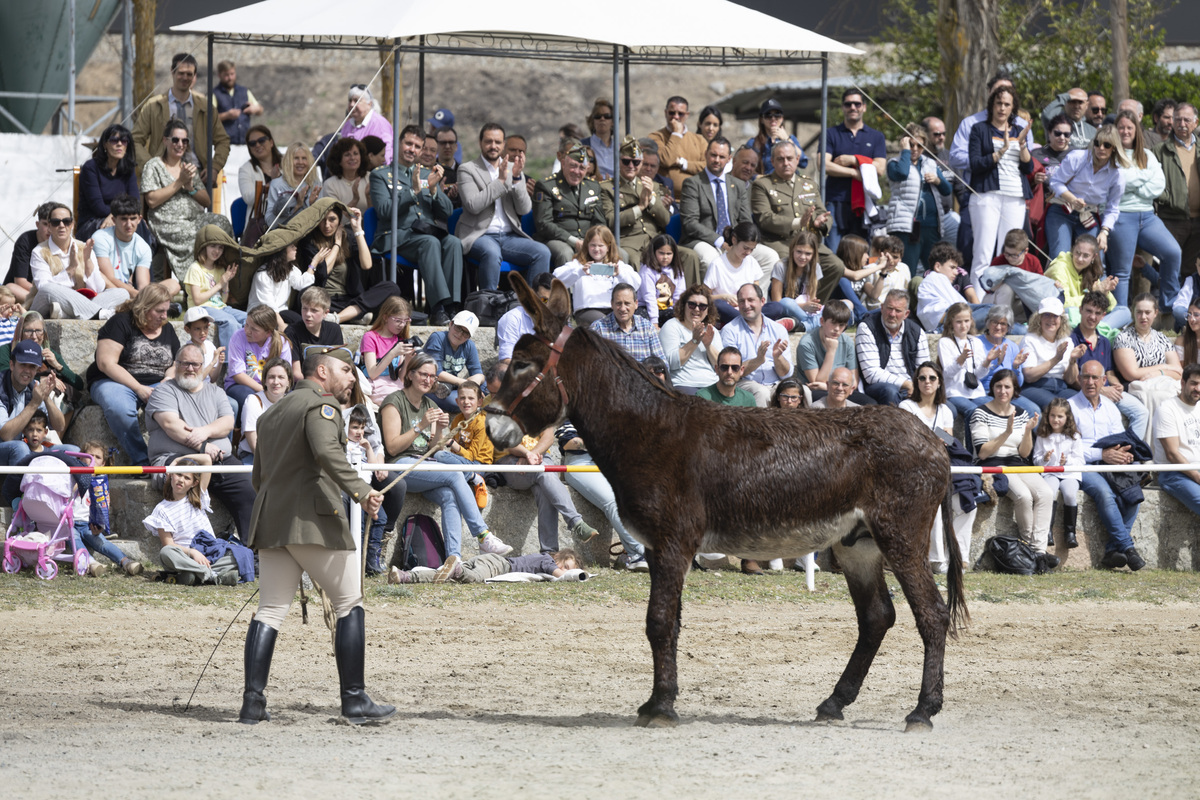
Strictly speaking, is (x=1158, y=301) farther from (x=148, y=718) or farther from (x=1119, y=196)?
(x=148, y=718)

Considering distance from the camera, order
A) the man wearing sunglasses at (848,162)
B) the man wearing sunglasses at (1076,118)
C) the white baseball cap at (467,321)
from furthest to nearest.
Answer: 1. the man wearing sunglasses at (1076,118)
2. the man wearing sunglasses at (848,162)
3. the white baseball cap at (467,321)

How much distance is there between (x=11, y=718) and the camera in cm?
729

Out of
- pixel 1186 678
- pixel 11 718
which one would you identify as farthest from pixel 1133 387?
pixel 11 718

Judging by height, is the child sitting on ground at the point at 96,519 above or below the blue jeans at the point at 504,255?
below

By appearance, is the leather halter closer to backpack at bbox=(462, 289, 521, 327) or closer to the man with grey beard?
the man with grey beard

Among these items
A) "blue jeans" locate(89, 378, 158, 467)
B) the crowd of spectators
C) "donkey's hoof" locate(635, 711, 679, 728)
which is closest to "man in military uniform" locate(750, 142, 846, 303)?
the crowd of spectators

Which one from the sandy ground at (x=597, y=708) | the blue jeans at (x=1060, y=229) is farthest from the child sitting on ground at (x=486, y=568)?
the blue jeans at (x=1060, y=229)

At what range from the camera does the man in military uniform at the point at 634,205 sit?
594 inches

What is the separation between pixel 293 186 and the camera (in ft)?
48.0

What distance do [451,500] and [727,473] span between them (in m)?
4.68

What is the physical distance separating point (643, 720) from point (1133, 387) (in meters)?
8.51

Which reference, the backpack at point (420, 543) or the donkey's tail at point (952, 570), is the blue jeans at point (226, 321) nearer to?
the backpack at point (420, 543)

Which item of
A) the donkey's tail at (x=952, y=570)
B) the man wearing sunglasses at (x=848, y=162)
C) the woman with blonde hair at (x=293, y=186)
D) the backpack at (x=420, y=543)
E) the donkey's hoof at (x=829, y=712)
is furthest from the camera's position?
the man wearing sunglasses at (x=848, y=162)

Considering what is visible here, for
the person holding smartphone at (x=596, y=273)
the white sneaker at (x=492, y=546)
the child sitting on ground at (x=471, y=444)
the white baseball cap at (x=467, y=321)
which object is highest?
the person holding smartphone at (x=596, y=273)
